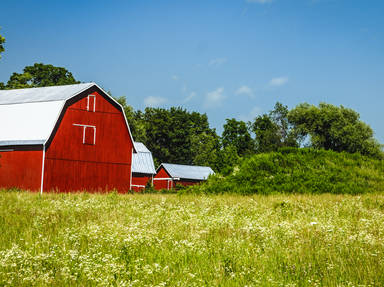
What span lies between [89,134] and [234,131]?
43428 mm

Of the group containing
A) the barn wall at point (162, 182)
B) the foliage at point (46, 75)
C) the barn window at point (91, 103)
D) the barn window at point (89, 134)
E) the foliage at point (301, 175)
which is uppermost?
the foliage at point (46, 75)

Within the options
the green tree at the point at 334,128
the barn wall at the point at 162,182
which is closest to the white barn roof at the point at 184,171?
the barn wall at the point at 162,182

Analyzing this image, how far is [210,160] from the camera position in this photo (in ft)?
270

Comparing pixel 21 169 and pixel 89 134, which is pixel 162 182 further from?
pixel 21 169

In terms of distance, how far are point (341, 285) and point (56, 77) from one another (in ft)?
232

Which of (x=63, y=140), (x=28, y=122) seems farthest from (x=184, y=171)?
(x=28, y=122)

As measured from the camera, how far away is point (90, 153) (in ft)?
115

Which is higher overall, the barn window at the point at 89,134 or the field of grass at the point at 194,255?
the barn window at the point at 89,134

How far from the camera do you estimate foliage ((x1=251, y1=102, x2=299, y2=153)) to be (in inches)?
2904

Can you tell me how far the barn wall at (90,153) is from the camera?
32.6m

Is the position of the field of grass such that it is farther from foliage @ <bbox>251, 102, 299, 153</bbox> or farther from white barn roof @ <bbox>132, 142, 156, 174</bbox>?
foliage @ <bbox>251, 102, 299, 153</bbox>

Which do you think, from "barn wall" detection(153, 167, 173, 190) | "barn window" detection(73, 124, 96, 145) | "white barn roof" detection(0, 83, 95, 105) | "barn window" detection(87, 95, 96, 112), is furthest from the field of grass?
"barn wall" detection(153, 167, 173, 190)

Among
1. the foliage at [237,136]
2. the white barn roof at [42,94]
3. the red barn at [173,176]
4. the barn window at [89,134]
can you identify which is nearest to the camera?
the white barn roof at [42,94]

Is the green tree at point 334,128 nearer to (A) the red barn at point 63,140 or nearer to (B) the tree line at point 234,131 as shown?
(B) the tree line at point 234,131
